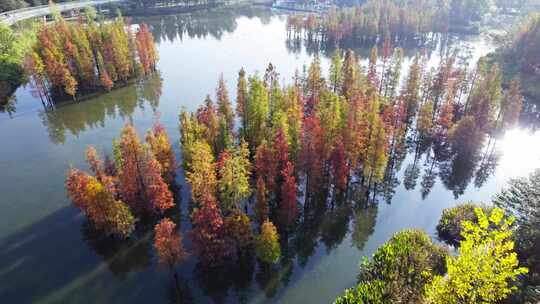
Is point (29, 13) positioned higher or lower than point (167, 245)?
higher

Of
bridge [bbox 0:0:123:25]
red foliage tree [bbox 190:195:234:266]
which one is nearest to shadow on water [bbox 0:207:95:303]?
red foliage tree [bbox 190:195:234:266]

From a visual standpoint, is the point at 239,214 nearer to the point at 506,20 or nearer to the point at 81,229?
the point at 81,229

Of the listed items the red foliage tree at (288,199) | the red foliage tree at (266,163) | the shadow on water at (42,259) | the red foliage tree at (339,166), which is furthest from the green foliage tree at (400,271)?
the shadow on water at (42,259)

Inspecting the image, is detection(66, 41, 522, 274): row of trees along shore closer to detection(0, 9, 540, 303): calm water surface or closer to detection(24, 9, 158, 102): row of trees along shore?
detection(0, 9, 540, 303): calm water surface

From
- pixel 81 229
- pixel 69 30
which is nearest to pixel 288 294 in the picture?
pixel 81 229

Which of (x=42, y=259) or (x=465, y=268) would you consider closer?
(x=465, y=268)

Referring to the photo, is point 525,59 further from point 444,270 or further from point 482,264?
point 482,264

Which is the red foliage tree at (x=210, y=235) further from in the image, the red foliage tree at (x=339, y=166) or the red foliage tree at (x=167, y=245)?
the red foliage tree at (x=339, y=166)

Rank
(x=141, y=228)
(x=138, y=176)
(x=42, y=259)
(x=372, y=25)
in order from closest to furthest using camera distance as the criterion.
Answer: (x=42, y=259) < (x=138, y=176) < (x=141, y=228) < (x=372, y=25)

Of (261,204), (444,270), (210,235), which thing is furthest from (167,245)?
(444,270)
